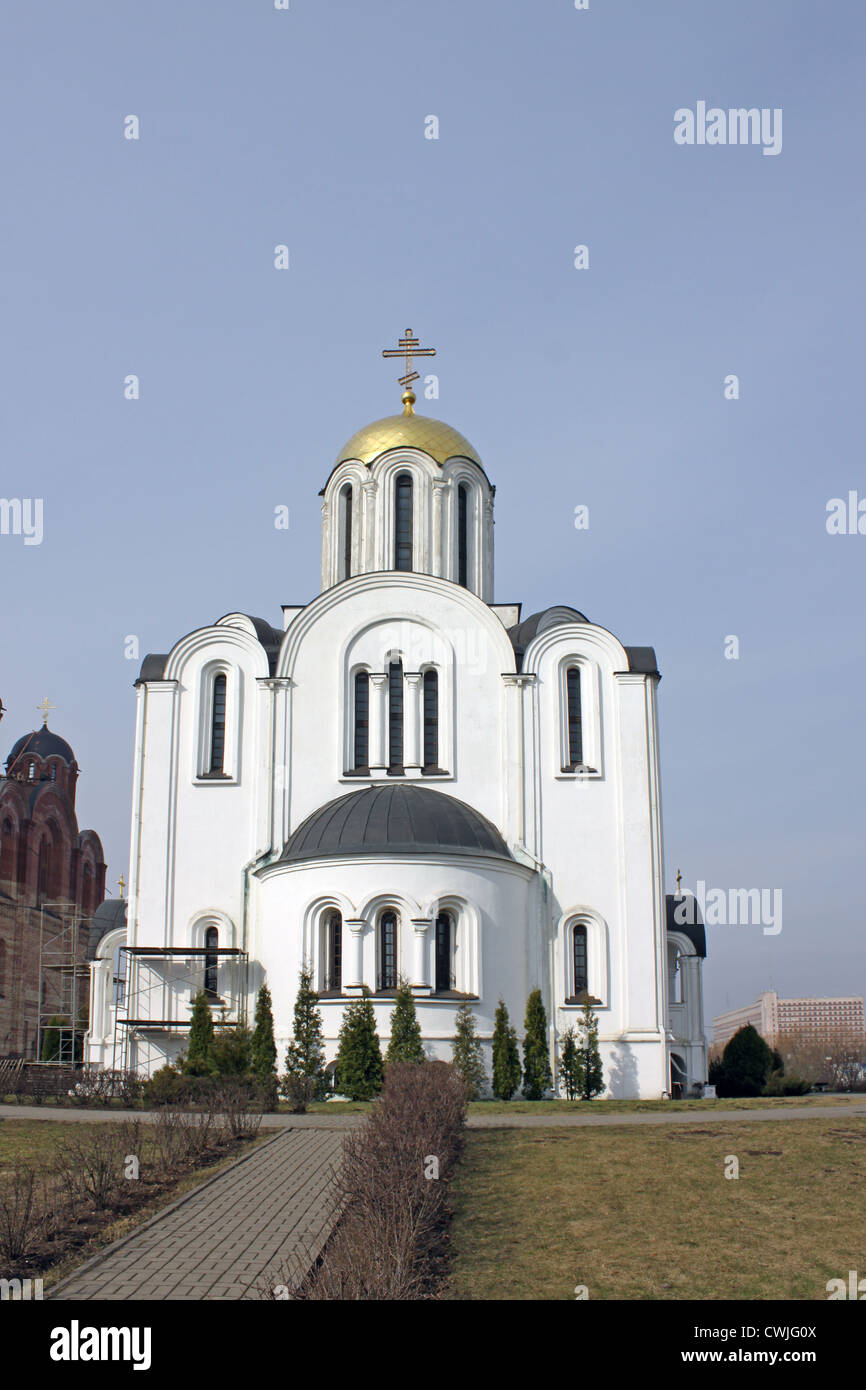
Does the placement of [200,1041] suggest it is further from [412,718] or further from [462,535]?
[462,535]

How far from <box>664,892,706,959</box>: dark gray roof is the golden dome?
40.9 feet

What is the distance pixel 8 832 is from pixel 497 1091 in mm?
27208

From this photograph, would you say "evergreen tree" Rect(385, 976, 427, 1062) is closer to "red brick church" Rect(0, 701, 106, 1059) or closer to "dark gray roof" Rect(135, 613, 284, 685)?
"dark gray roof" Rect(135, 613, 284, 685)

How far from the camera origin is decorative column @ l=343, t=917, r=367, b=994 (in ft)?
78.6

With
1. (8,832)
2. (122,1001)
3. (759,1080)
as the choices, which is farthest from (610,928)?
(8,832)

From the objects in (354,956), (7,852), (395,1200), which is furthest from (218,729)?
(395,1200)

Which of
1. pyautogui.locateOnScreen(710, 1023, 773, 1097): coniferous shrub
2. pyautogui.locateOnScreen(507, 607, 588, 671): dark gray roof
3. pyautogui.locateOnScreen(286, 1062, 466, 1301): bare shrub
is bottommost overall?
pyautogui.locateOnScreen(710, 1023, 773, 1097): coniferous shrub

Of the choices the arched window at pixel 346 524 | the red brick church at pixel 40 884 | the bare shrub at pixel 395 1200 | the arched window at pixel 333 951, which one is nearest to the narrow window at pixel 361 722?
the arched window at pixel 333 951

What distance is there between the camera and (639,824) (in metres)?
27.0

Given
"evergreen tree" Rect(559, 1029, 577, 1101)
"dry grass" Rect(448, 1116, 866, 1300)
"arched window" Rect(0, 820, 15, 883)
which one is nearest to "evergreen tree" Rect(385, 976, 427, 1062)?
"evergreen tree" Rect(559, 1029, 577, 1101)

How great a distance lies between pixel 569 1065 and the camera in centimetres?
2525

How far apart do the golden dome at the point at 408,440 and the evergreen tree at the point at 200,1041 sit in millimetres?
14117

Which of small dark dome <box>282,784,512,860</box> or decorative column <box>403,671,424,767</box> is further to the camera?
decorative column <box>403,671,424,767</box>

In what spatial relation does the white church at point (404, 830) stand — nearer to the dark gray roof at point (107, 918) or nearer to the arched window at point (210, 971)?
the arched window at point (210, 971)
